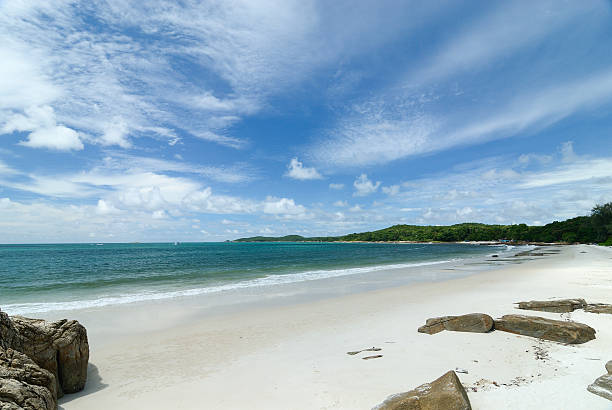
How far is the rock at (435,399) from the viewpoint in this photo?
455 cm

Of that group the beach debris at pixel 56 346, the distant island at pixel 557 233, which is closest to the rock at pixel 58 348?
the beach debris at pixel 56 346

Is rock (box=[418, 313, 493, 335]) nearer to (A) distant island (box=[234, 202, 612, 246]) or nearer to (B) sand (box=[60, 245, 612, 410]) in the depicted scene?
(B) sand (box=[60, 245, 612, 410])

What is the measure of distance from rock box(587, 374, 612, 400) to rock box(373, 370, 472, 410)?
2385 mm

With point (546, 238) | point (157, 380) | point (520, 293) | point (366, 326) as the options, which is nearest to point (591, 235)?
point (546, 238)

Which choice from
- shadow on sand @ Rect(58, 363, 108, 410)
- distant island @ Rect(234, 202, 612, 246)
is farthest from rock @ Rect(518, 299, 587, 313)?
distant island @ Rect(234, 202, 612, 246)

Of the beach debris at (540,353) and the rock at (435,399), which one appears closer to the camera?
the rock at (435,399)

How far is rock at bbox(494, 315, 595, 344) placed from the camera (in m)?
7.66

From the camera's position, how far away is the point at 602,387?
5.12 m

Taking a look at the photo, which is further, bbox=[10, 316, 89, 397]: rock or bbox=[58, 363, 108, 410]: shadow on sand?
bbox=[58, 363, 108, 410]: shadow on sand

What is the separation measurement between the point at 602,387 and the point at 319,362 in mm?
5232

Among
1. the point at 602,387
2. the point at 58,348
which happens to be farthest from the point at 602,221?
the point at 58,348

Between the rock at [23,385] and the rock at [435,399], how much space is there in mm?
5070

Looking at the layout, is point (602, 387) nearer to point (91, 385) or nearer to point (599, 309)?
point (599, 309)

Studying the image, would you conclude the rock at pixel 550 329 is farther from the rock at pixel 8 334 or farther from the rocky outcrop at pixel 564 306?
the rock at pixel 8 334
